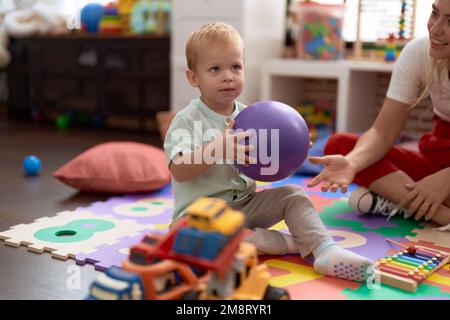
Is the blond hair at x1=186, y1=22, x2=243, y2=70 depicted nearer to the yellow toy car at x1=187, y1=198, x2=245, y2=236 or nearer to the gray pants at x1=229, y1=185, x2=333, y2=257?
the gray pants at x1=229, y1=185, x2=333, y2=257

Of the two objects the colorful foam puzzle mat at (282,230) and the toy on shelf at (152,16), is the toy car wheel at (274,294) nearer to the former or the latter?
the colorful foam puzzle mat at (282,230)

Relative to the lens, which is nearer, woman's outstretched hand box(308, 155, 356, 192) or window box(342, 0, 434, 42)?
woman's outstretched hand box(308, 155, 356, 192)

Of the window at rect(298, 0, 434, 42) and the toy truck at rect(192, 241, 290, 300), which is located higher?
the window at rect(298, 0, 434, 42)

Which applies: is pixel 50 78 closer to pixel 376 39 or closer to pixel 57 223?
pixel 376 39

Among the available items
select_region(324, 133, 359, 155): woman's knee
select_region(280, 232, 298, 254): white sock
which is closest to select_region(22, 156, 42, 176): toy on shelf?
select_region(324, 133, 359, 155): woman's knee

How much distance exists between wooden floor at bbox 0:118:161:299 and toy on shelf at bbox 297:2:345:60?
1.01 m

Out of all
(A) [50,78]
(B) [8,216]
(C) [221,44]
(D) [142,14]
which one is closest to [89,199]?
(B) [8,216]

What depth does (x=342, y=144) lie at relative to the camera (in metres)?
1.88

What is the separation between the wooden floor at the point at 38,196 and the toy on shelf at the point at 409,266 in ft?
2.19

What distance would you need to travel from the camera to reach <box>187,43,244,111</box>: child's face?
132 cm

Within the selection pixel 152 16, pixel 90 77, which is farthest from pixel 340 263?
pixel 90 77

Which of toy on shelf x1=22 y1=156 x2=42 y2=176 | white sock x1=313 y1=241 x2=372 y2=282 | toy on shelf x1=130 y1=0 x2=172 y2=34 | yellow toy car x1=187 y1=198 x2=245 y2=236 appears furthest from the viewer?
toy on shelf x1=130 y1=0 x2=172 y2=34

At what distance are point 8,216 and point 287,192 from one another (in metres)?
0.90

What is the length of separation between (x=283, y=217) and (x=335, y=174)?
0.68 feet
